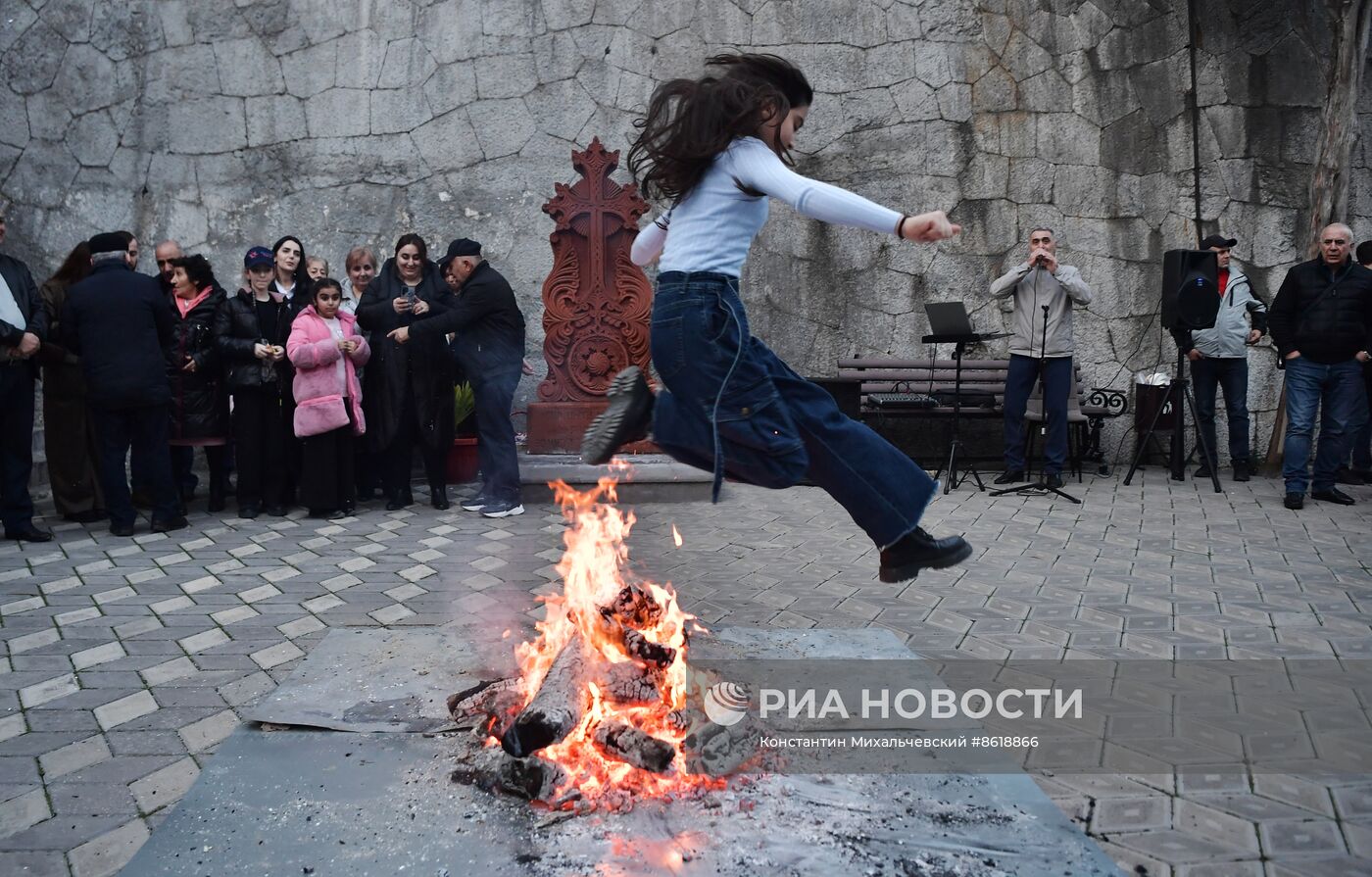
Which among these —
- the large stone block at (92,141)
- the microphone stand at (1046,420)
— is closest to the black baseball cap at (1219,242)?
the microphone stand at (1046,420)

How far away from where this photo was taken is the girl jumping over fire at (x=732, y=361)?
3021 mm

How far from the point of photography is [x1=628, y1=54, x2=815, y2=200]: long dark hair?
3002 mm

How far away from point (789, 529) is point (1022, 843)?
15.0 feet

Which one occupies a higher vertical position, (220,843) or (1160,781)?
(220,843)

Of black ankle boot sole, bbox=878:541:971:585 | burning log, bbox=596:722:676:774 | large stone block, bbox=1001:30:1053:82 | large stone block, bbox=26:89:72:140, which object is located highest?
large stone block, bbox=1001:30:1053:82

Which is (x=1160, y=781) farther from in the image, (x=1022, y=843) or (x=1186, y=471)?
(x=1186, y=471)

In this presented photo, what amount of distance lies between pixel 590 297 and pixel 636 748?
626 centimetres

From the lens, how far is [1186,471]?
9711mm

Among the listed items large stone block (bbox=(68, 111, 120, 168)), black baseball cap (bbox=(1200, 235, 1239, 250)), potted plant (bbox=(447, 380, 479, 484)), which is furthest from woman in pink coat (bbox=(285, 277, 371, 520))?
black baseball cap (bbox=(1200, 235, 1239, 250))

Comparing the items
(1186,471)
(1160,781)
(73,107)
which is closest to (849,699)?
(1160,781)

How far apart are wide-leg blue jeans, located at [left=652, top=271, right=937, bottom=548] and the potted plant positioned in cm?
541

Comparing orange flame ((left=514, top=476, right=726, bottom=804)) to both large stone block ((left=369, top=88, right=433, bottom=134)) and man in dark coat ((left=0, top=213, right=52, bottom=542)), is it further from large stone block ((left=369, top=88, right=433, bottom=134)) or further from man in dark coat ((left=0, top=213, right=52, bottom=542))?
large stone block ((left=369, top=88, right=433, bottom=134))

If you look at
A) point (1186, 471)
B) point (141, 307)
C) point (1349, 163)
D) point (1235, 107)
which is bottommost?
point (1186, 471)

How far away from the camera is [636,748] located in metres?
2.77
